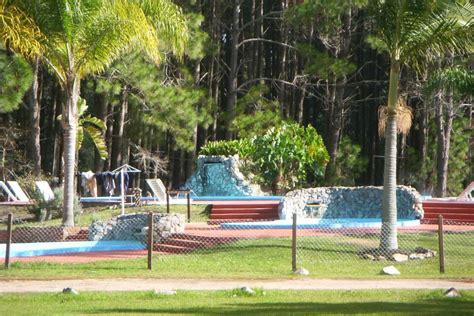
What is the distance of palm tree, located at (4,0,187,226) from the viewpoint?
69.5 ft

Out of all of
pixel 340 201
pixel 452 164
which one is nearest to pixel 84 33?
pixel 340 201

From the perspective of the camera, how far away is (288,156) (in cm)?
3422

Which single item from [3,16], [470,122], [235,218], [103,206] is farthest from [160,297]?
[470,122]

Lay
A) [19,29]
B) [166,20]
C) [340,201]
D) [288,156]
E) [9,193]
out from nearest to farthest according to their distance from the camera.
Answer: [19,29], [166,20], [340,201], [9,193], [288,156]

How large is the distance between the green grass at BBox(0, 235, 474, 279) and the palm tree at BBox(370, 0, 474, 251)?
55.5 inches

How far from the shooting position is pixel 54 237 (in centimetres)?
2170

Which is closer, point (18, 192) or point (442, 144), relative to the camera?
point (18, 192)

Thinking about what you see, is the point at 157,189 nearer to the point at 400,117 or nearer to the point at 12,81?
the point at 12,81

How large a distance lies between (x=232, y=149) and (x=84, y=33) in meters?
14.4

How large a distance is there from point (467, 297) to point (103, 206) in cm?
1855

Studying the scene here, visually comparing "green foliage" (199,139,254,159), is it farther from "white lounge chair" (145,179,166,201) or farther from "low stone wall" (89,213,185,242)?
"low stone wall" (89,213,185,242)

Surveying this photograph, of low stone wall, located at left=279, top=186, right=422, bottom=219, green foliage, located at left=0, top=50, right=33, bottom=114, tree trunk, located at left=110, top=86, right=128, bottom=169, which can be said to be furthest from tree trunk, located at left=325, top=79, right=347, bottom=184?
green foliage, located at left=0, top=50, right=33, bottom=114

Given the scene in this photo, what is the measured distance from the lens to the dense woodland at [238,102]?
3394 cm

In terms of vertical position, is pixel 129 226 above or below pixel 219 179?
below
